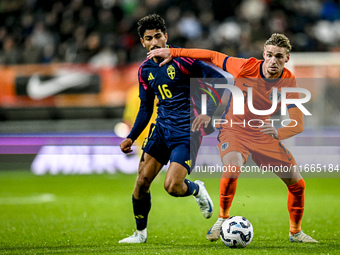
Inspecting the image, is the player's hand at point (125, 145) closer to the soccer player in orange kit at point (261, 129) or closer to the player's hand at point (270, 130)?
the soccer player in orange kit at point (261, 129)

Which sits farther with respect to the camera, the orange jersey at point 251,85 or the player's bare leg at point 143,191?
the player's bare leg at point 143,191

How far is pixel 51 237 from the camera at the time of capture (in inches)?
273

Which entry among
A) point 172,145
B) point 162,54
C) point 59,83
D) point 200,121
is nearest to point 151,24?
point 162,54

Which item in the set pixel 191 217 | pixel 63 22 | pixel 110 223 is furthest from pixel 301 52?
pixel 110 223

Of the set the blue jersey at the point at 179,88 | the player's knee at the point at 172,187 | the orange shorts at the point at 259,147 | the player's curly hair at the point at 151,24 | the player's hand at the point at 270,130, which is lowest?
the player's knee at the point at 172,187

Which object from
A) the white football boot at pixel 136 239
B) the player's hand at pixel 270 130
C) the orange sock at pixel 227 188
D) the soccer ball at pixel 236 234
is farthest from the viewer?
the white football boot at pixel 136 239

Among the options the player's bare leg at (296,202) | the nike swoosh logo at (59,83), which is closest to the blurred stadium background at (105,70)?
the nike swoosh logo at (59,83)

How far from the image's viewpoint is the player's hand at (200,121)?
616 cm

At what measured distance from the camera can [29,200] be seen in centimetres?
1052

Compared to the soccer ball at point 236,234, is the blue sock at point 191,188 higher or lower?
higher

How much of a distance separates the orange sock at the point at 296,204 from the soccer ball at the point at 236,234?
62cm

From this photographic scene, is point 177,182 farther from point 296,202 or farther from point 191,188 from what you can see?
point 296,202

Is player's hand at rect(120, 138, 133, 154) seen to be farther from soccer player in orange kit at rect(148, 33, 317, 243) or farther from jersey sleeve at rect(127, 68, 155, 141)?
soccer player in orange kit at rect(148, 33, 317, 243)

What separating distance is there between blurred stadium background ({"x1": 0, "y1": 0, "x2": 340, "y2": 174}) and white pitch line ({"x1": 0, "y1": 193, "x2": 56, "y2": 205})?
2741 mm
